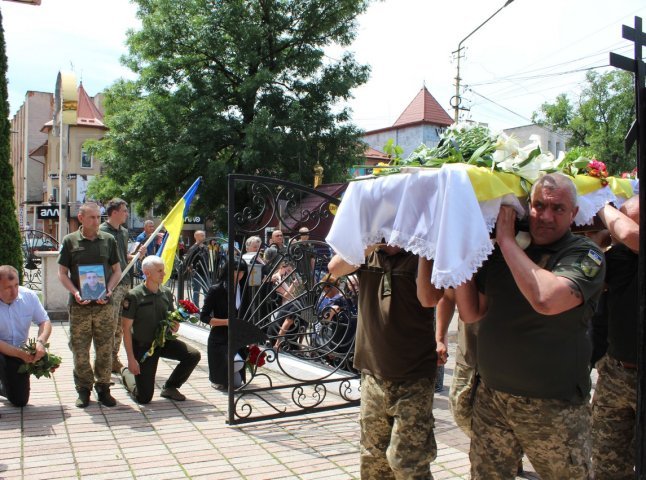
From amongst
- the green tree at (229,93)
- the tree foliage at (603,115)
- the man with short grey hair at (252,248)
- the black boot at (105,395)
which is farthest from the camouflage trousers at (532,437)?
the tree foliage at (603,115)

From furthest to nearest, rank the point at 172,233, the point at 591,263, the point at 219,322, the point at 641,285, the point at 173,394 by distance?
1. the point at 172,233
2. the point at 219,322
3. the point at 173,394
4. the point at 591,263
5. the point at 641,285

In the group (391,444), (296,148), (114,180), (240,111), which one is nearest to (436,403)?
(391,444)

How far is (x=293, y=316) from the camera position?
22.2 feet

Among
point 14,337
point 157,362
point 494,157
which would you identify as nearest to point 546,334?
point 494,157

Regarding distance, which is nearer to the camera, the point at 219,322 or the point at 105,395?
the point at 105,395

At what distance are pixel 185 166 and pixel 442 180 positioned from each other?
72.3 feet

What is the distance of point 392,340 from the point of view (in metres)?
3.47

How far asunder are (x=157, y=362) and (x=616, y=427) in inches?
177

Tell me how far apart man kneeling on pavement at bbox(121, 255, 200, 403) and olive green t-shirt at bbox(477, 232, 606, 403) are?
4264 millimetres

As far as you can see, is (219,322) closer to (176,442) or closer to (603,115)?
(176,442)

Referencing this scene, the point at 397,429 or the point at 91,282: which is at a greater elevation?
the point at 91,282

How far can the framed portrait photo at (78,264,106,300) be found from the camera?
20.7ft

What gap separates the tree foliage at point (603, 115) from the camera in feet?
119

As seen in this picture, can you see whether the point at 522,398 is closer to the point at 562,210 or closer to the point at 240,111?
the point at 562,210
